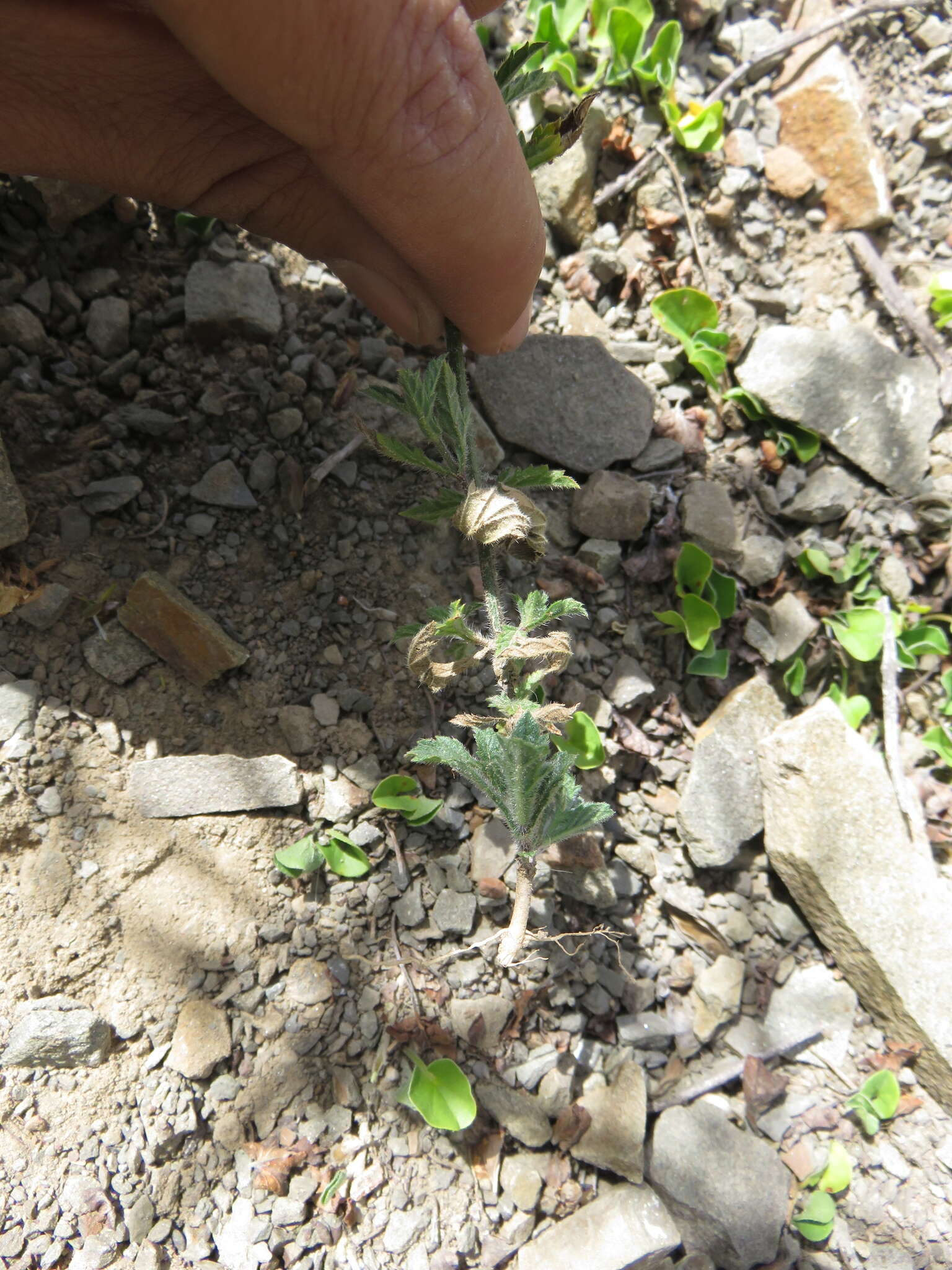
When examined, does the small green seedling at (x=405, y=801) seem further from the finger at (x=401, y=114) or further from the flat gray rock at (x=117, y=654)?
the finger at (x=401, y=114)

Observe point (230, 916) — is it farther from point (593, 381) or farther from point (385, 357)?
point (593, 381)

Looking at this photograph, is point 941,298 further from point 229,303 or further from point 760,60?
point 229,303

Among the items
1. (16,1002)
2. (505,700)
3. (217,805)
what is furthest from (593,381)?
(16,1002)

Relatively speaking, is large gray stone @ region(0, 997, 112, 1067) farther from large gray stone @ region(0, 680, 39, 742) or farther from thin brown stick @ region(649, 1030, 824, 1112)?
thin brown stick @ region(649, 1030, 824, 1112)

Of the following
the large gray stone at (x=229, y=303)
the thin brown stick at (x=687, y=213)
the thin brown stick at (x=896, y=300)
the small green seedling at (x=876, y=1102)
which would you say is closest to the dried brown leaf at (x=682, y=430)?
the thin brown stick at (x=687, y=213)

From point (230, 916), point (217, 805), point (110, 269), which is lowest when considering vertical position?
point (230, 916)

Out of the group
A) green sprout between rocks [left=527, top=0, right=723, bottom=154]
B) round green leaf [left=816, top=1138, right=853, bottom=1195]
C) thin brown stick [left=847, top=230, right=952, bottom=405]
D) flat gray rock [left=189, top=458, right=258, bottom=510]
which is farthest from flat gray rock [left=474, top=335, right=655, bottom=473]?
round green leaf [left=816, top=1138, right=853, bottom=1195]

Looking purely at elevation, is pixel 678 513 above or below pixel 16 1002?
above
